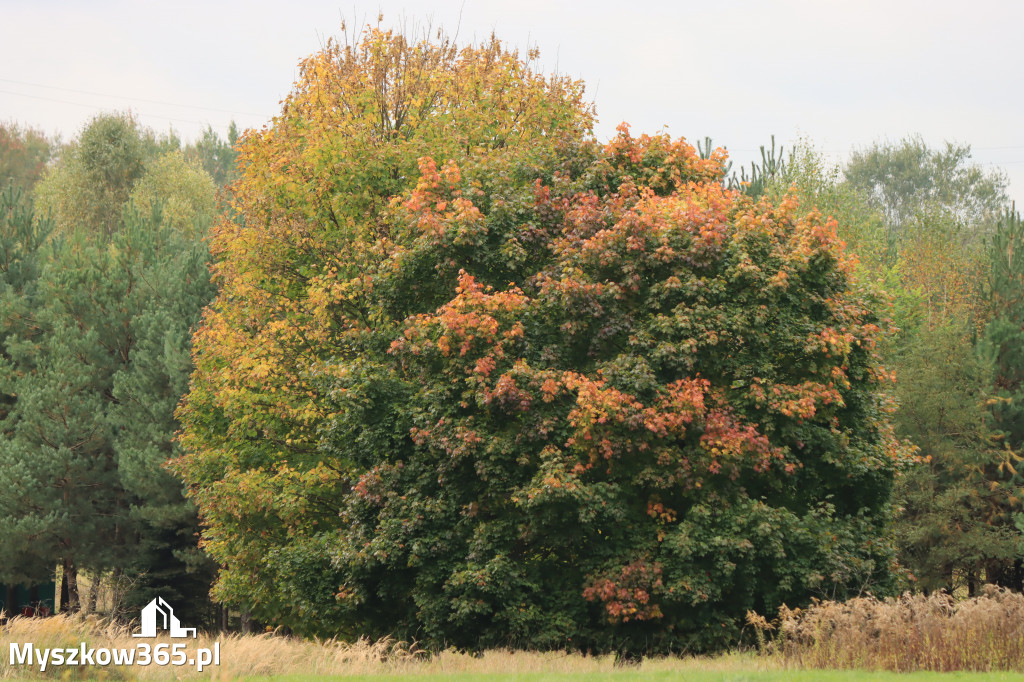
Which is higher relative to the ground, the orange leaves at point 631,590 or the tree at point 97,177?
the tree at point 97,177

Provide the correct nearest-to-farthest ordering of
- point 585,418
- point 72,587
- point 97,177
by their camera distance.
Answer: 1. point 585,418
2. point 72,587
3. point 97,177

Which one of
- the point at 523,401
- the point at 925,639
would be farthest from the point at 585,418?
the point at 925,639

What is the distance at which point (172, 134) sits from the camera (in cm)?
7738

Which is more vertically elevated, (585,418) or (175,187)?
Result: (175,187)

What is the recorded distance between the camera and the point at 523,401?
685 inches

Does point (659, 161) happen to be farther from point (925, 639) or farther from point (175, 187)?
point (175, 187)

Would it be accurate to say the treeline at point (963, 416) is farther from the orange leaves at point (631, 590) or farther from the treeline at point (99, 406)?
the treeline at point (99, 406)

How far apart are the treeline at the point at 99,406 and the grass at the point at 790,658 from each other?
17.2m

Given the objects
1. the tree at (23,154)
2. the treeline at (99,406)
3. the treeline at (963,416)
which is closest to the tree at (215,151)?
the tree at (23,154)

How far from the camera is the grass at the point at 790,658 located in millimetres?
13109

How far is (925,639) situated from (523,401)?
296 inches

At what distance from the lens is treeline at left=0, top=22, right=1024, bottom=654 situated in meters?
17.6

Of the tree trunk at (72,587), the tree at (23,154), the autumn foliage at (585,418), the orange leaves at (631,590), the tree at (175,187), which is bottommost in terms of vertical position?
the tree trunk at (72,587)

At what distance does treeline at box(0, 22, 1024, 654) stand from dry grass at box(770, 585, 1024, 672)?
2569 mm
